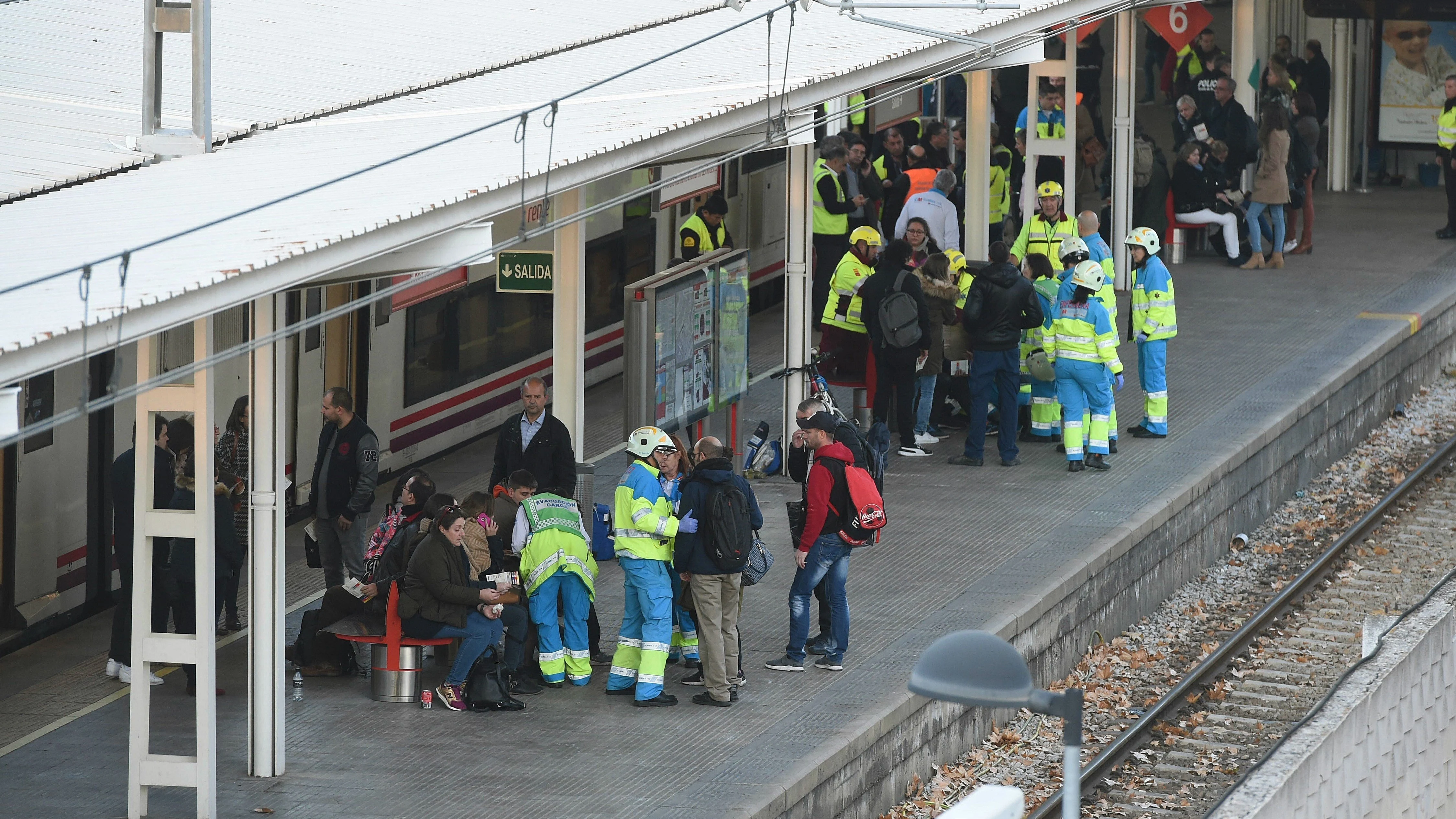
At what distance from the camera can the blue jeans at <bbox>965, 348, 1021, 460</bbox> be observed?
1590 cm

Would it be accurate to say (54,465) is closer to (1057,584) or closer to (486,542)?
(486,542)

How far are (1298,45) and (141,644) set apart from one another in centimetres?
2291

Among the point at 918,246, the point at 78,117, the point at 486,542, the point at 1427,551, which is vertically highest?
the point at 78,117

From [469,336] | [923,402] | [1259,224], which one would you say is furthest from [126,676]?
[1259,224]

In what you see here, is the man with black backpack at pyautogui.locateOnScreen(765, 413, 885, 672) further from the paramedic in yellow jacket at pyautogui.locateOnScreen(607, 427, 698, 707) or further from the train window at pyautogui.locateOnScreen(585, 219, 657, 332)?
the train window at pyautogui.locateOnScreen(585, 219, 657, 332)

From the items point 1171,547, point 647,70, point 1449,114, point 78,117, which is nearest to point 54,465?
point 78,117

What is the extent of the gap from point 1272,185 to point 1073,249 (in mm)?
7682

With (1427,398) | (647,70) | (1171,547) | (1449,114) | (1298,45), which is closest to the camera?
(647,70)

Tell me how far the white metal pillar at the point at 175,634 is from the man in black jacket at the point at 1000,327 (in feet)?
23.7

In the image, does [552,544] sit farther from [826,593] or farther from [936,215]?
[936,215]

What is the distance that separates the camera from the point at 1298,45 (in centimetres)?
2941

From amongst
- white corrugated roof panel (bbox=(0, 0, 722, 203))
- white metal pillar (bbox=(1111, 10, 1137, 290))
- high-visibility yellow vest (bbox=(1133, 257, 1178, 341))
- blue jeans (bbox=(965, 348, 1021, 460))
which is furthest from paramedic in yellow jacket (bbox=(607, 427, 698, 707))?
white metal pillar (bbox=(1111, 10, 1137, 290))

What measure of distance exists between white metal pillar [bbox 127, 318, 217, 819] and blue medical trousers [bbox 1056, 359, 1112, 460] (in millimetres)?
7732

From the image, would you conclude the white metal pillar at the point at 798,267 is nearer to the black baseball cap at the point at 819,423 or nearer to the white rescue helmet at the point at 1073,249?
the white rescue helmet at the point at 1073,249
